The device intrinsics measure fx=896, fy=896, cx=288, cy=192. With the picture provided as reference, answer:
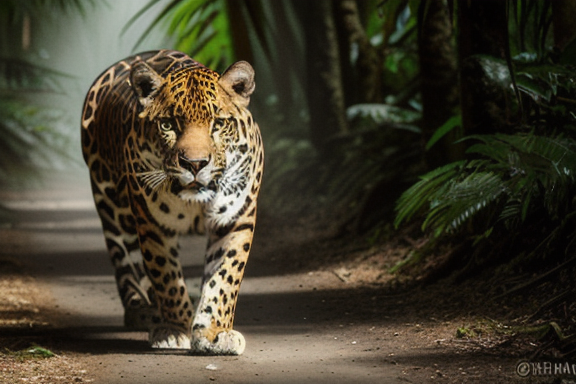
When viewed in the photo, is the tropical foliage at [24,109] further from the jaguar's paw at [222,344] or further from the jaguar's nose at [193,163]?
the jaguar's paw at [222,344]

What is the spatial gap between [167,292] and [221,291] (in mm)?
472

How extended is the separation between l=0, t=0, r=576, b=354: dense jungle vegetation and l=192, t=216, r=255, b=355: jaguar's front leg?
62.2 inches

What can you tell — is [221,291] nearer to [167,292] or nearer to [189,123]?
[167,292]

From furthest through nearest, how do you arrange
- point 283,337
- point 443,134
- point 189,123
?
point 443,134
point 283,337
point 189,123

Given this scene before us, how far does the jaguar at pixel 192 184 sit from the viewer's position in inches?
228

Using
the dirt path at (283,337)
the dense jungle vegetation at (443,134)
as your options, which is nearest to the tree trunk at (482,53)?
the dense jungle vegetation at (443,134)

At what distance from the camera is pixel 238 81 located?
6086mm

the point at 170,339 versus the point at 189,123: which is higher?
the point at 189,123

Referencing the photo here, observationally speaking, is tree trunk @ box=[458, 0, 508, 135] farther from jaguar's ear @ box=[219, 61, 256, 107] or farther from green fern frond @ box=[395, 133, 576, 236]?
jaguar's ear @ box=[219, 61, 256, 107]

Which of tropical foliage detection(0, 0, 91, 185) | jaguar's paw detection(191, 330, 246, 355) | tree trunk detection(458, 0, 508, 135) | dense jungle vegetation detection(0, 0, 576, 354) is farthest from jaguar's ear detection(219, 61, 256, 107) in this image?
tropical foliage detection(0, 0, 91, 185)

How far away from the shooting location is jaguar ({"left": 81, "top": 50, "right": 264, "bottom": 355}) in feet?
19.0

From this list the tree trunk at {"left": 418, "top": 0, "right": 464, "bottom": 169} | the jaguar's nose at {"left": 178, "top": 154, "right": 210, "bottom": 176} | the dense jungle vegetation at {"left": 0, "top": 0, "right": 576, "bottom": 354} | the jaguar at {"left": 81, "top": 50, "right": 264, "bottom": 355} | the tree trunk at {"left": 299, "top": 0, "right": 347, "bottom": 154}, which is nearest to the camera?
the jaguar's nose at {"left": 178, "top": 154, "right": 210, "bottom": 176}

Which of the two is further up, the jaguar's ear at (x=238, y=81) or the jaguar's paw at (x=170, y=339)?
the jaguar's ear at (x=238, y=81)

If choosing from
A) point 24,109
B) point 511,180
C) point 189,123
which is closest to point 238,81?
point 189,123
